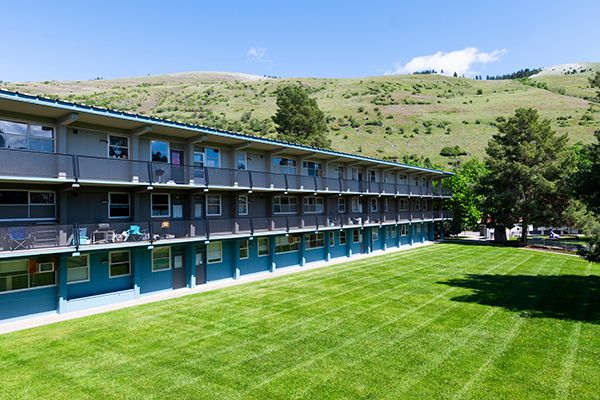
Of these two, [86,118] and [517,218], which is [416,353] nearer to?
[86,118]

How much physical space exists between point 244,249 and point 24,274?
40.6 ft

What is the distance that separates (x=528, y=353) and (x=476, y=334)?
1.97m

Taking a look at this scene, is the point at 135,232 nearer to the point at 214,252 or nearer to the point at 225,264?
the point at 214,252

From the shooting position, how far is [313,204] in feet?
106

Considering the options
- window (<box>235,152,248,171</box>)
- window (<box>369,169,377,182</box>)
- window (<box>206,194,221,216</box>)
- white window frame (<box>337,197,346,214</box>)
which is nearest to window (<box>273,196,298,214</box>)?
window (<box>235,152,248,171</box>)

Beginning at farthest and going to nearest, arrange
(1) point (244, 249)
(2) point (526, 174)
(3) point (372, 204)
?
(2) point (526, 174) → (3) point (372, 204) → (1) point (244, 249)

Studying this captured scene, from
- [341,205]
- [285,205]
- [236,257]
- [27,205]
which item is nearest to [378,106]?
[341,205]

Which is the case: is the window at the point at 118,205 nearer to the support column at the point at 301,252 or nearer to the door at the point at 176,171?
the door at the point at 176,171

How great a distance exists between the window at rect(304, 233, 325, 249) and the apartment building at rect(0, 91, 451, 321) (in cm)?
16

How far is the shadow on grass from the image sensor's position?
17188 millimetres

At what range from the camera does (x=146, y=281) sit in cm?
2045

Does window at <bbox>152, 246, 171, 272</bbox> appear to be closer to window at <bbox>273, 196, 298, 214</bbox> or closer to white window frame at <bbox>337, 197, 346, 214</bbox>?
window at <bbox>273, 196, 298, 214</bbox>

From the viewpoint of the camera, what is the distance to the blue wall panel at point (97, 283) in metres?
17.6

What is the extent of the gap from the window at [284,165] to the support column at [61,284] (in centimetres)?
1471
